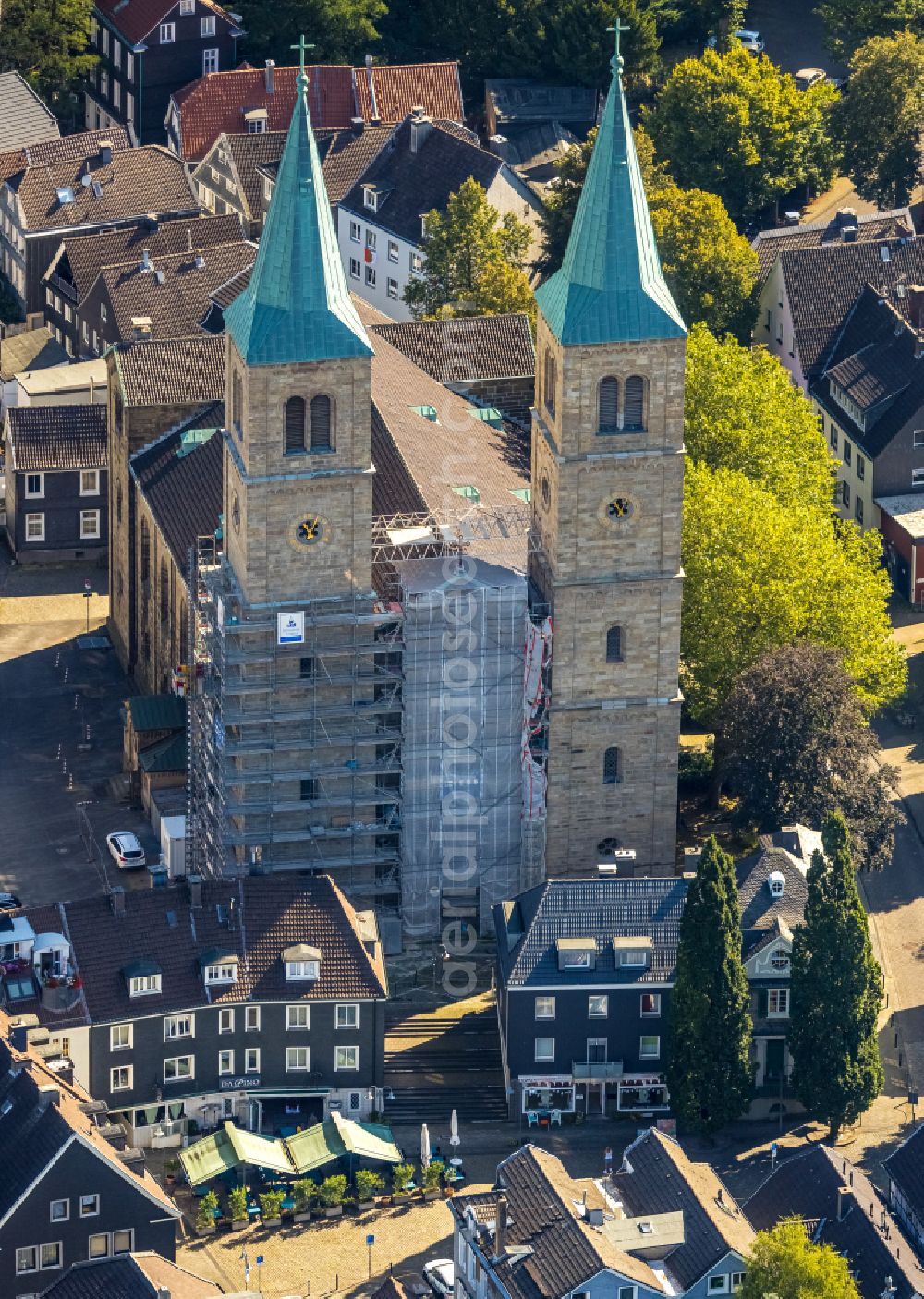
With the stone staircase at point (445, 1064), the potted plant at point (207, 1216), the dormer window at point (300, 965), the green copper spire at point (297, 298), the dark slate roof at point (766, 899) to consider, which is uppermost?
the green copper spire at point (297, 298)

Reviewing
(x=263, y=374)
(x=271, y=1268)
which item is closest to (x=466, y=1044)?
(x=271, y=1268)

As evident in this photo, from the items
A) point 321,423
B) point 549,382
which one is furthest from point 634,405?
point 321,423

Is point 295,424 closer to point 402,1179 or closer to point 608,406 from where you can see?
point 608,406

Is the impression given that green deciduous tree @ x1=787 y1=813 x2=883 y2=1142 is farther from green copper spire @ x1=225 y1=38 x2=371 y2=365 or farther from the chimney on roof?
green copper spire @ x1=225 y1=38 x2=371 y2=365

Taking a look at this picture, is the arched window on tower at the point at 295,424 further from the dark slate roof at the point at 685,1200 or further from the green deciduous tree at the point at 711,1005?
the dark slate roof at the point at 685,1200

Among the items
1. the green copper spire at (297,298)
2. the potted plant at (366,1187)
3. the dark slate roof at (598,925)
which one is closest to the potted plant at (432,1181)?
the potted plant at (366,1187)
